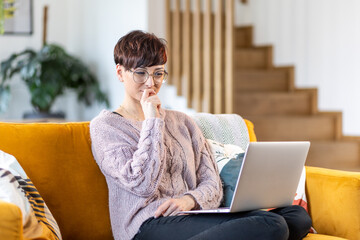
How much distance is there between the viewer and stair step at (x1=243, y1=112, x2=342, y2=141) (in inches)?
185

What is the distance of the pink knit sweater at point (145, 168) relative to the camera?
71.5 inches

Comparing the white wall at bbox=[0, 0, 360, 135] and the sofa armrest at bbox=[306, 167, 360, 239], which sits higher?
the white wall at bbox=[0, 0, 360, 135]

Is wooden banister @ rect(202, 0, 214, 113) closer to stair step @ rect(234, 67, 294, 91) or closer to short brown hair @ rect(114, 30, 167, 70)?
stair step @ rect(234, 67, 294, 91)

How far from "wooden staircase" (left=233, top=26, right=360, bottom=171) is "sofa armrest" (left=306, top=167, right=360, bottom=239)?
2.41 meters

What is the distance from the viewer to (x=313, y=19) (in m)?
5.33

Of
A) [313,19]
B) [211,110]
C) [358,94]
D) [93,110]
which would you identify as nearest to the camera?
[211,110]

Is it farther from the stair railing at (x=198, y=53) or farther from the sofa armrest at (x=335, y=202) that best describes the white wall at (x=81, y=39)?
the sofa armrest at (x=335, y=202)

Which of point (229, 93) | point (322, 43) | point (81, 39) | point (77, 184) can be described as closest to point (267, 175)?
point (77, 184)

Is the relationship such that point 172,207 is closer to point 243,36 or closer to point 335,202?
point 335,202

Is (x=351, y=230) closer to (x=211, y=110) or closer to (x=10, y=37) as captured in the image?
(x=211, y=110)

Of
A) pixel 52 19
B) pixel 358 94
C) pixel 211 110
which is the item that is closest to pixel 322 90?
pixel 358 94

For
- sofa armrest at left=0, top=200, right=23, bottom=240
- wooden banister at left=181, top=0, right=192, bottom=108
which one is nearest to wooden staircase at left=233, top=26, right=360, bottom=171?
wooden banister at left=181, top=0, right=192, bottom=108

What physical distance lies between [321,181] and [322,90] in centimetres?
319

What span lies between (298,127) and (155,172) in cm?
323
